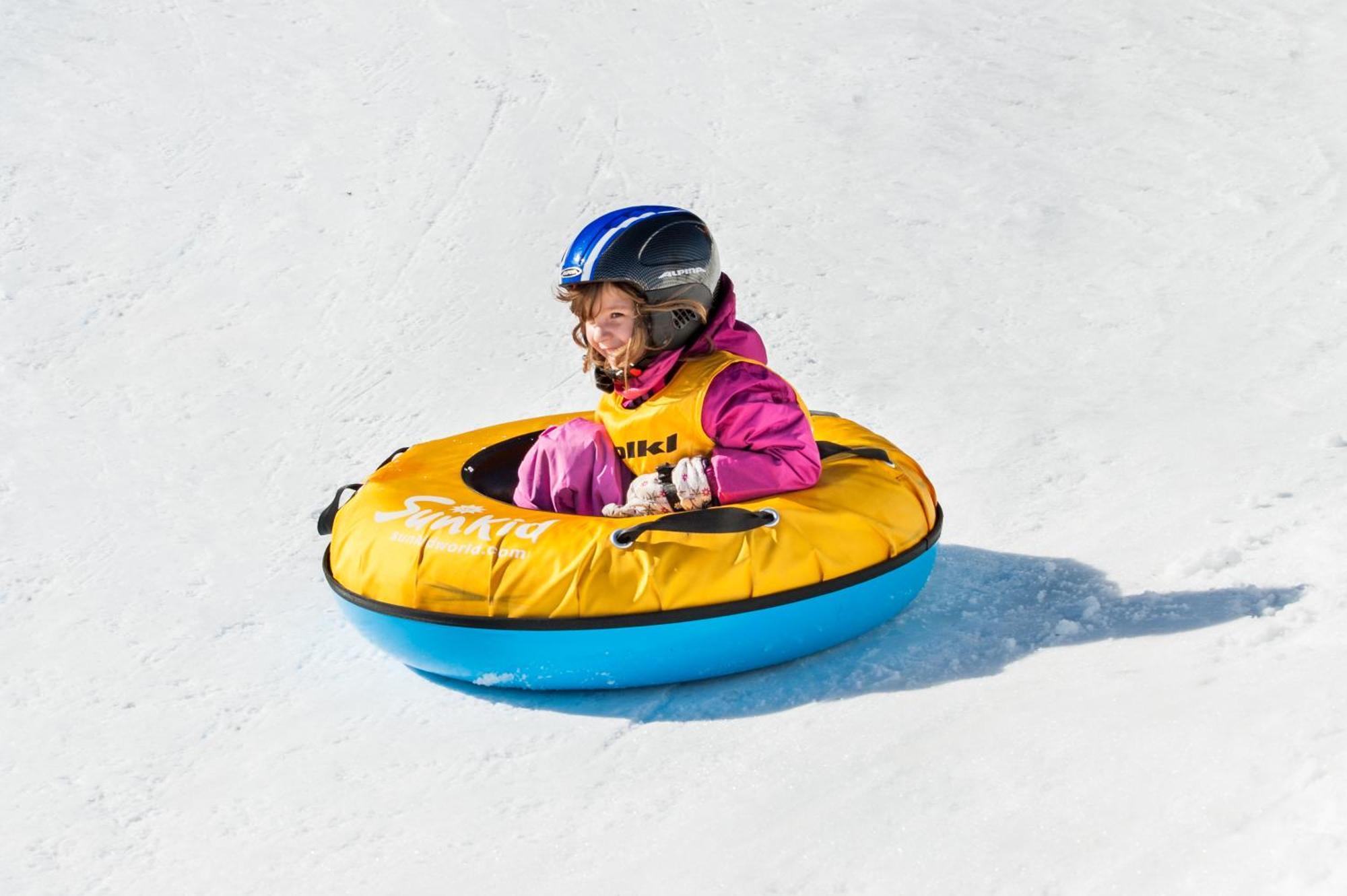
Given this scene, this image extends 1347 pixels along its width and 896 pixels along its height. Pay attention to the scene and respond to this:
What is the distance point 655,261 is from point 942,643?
1.35 meters

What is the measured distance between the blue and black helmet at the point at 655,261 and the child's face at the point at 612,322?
0.17 ft

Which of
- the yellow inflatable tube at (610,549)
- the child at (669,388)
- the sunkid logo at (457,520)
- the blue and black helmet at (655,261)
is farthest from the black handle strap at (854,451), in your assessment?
the sunkid logo at (457,520)

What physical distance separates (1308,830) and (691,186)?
648 cm

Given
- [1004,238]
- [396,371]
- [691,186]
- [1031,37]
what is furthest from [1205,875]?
[1031,37]

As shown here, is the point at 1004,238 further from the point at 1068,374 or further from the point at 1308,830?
the point at 1308,830

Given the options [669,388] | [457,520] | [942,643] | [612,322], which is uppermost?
[612,322]

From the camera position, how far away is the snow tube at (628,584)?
359 cm

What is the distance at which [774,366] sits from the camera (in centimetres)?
680

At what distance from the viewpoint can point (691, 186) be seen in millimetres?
8477

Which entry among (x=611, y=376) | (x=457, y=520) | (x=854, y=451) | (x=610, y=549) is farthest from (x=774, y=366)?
(x=610, y=549)

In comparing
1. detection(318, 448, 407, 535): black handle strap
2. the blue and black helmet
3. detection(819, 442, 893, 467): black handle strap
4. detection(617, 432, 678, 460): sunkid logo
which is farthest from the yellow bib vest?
detection(318, 448, 407, 535): black handle strap

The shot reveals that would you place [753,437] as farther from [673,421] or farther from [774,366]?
[774,366]

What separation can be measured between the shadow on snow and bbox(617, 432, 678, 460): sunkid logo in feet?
2.19

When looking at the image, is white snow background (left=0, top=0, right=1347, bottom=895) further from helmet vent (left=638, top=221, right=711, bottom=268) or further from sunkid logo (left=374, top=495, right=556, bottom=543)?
helmet vent (left=638, top=221, right=711, bottom=268)
